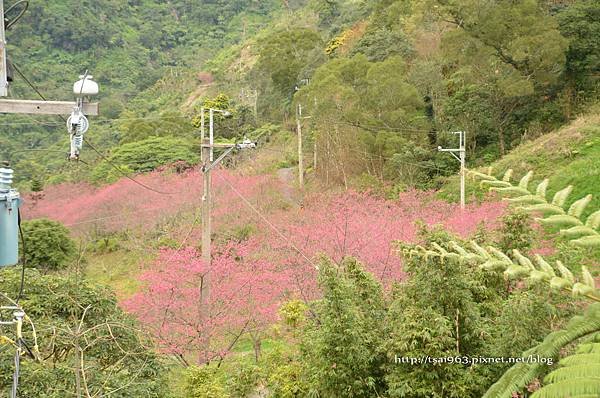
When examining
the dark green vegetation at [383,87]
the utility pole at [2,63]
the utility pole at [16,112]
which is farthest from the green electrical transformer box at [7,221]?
the dark green vegetation at [383,87]

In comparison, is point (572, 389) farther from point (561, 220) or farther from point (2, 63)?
point (2, 63)

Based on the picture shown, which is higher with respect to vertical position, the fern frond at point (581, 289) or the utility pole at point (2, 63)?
the utility pole at point (2, 63)

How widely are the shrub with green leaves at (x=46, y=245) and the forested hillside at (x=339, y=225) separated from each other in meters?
0.07

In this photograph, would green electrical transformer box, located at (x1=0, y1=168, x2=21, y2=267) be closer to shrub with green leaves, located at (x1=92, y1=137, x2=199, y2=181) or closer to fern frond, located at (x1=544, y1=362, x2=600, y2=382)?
fern frond, located at (x1=544, y1=362, x2=600, y2=382)

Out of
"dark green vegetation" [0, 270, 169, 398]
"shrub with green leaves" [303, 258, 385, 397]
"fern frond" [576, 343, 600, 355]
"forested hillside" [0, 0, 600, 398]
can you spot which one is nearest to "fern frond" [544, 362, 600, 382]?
"forested hillside" [0, 0, 600, 398]

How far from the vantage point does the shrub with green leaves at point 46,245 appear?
19594 mm

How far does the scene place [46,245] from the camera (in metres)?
19.8

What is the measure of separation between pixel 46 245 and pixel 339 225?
8910mm

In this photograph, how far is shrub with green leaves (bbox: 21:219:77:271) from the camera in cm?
1959

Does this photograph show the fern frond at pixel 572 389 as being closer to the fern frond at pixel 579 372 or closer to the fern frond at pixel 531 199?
the fern frond at pixel 579 372

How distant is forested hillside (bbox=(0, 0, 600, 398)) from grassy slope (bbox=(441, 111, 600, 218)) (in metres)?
0.09

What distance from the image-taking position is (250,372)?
1009 cm

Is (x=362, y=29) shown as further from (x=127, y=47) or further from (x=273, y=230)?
(x=127, y=47)

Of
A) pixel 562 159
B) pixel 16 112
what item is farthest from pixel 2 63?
pixel 562 159
